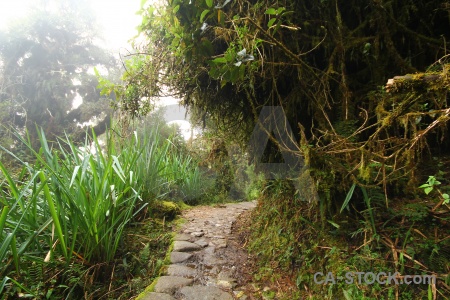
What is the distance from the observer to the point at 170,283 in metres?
1.45

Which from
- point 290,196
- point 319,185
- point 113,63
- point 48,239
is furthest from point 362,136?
point 113,63

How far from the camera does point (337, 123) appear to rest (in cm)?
131

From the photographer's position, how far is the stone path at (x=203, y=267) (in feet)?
4.49

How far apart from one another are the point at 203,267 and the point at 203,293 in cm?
33

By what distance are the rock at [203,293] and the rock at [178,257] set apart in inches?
13.0

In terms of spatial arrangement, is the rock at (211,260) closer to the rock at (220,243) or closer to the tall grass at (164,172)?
the rock at (220,243)

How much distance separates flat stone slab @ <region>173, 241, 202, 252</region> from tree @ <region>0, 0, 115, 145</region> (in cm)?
1128

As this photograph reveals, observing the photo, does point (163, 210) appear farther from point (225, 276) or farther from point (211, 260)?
point (225, 276)

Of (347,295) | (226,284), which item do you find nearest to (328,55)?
(347,295)

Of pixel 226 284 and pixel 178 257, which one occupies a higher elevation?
pixel 178 257

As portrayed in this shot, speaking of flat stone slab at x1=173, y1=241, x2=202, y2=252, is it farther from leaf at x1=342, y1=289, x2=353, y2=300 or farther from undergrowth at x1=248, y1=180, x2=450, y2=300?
leaf at x1=342, y1=289, x2=353, y2=300

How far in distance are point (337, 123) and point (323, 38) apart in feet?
1.65

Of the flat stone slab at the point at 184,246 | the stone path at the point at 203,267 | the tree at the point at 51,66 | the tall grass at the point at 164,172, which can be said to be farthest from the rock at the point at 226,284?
the tree at the point at 51,66

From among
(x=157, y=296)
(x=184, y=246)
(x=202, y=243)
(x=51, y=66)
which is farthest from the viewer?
(x=51, y=66)
